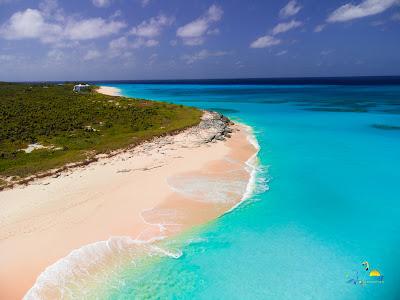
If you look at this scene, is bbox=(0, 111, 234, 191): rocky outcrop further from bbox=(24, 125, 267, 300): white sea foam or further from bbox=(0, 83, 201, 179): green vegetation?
bbox=(24, 125, 267, 300): white sea foam

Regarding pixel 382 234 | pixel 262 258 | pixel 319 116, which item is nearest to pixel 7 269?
pixel 262 258

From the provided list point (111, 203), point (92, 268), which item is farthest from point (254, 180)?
point (92, 268)

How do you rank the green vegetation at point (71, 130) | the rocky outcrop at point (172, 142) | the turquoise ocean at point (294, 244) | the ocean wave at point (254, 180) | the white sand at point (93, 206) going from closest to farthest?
the turquoise ocean at point (294, 244) → the white sand at point (93, 206) → the ocean wave at point (254, 180) → the rocky outcrop at point (172, 142) → the green vegetation at point (71, 130)

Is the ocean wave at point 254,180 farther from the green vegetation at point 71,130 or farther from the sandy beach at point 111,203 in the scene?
the green vegetation at point 71,130

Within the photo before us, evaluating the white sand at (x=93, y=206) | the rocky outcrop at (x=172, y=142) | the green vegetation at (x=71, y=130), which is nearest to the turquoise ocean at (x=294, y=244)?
the white sand at (x=93, y=206)

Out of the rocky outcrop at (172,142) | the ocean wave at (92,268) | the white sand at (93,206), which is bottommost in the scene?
the ocean wave at (92,268)

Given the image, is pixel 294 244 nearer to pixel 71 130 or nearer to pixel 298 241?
pixel 298 241
